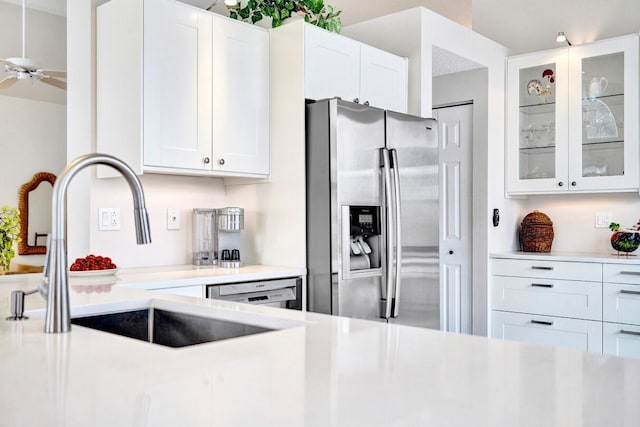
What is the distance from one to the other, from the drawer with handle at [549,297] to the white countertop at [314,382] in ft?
10.1

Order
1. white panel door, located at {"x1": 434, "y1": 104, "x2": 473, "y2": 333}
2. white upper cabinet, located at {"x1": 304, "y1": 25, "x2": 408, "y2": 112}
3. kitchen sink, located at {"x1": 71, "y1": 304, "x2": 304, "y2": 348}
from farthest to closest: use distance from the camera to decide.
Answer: white panel door, located at {"x1": 434, "y1": 104, "x2": 473, "y2": 333} < white upper cabinet, located at {"x1": 304, "y1": 25, "x2": 408, "y2": 112} < kitchen sink, located at {"x1": 71, "y1": 304, "x2": 304, "y2": 348}

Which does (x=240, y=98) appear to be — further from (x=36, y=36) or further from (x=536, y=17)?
(x=536, y=17)

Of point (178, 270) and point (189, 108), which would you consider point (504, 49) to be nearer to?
point (189, 108)

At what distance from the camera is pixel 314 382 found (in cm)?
92

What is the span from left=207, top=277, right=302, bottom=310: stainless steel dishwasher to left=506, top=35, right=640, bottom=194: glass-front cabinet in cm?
231

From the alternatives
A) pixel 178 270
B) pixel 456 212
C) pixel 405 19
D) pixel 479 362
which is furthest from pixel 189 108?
pixel 456 212

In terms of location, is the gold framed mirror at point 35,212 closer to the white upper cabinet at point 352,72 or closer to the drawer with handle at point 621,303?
the white upper cabinet at point 352,72

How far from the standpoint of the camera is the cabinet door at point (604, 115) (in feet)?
13.4

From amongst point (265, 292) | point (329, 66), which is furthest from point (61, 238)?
point (329, 66)

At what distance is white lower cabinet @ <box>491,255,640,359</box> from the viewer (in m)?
3.83

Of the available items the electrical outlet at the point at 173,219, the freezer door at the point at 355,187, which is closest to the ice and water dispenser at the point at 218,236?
the electrical outlet at the point at 173,219

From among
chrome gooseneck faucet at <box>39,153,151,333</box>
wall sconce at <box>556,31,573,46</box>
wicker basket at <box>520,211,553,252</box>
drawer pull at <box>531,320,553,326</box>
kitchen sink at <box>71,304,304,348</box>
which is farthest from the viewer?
wicker basket at <box>520,211,553,252</box>

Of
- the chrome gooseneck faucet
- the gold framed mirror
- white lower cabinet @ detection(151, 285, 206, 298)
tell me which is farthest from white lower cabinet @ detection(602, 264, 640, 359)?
the gold framed mirror

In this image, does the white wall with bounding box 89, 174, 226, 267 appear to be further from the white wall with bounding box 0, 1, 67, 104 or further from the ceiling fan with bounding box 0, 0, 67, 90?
the white wall with bounding box 0, 1, 67, 104
